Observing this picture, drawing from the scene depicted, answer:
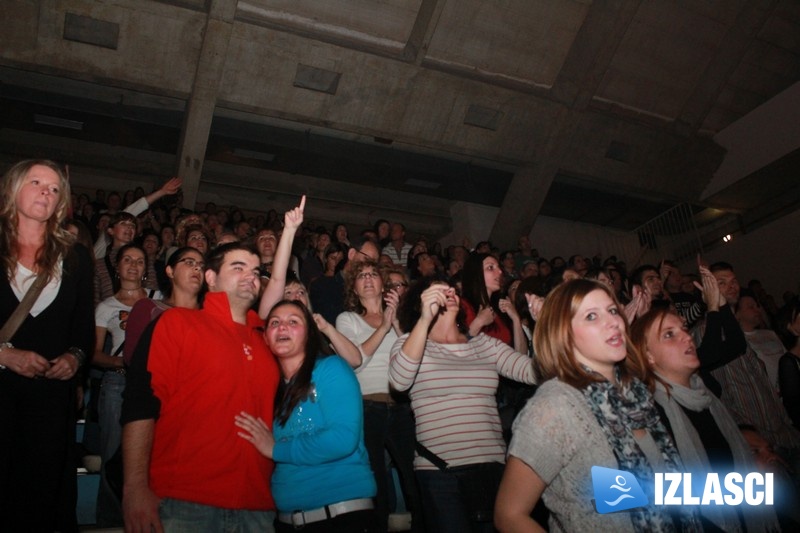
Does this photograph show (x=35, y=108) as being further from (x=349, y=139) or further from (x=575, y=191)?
(x=575, y=191)

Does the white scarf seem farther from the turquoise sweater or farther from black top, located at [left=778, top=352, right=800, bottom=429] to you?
the turquoise sweater

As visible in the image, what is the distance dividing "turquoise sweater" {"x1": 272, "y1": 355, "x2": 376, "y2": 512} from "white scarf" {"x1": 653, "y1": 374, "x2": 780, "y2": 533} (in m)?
1.45

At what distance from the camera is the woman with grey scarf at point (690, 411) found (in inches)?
102

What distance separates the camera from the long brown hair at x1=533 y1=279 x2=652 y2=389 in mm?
2008

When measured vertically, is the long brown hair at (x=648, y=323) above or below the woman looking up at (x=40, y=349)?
above

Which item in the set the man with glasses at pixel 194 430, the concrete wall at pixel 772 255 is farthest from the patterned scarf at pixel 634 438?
the concrete wall at pixel 772 255

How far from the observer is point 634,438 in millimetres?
1915

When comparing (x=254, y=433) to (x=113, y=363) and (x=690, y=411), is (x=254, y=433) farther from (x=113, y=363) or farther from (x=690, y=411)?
(x=690, y=411)

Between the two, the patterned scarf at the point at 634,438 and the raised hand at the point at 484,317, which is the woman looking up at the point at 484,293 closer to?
the raised hand at the point at 484,317

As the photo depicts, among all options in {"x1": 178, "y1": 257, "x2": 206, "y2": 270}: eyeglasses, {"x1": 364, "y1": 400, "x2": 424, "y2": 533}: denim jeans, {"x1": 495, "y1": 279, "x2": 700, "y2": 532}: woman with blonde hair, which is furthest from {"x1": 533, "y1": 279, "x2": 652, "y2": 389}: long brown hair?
{"x1": 178, "y1": 257, "x2": 206, "y2": 270}: eyeglasses

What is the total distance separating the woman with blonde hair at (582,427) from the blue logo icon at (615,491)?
0.9 inches

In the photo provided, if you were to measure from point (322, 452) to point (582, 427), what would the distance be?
1032mm

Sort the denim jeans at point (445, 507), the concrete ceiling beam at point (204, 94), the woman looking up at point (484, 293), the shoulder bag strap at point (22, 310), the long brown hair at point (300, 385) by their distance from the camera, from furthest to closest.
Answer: the concrete ceiling beam at point (204, 94), the woman looking up at point (484, 293), the denim jeans at point (445, 507), the long brown hair at point (300, 385), the shoulder bag strap at point (22, 310)

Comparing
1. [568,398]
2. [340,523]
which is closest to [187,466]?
[340,523]
